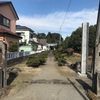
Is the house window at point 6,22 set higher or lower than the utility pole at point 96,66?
higher

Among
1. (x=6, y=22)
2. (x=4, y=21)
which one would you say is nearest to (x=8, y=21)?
(x=6, y=22)

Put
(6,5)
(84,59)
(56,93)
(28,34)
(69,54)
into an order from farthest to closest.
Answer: (28,34) → (69,54) → (6,5) → (84,59) → (56,93)

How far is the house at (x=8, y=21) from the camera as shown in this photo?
23.4m

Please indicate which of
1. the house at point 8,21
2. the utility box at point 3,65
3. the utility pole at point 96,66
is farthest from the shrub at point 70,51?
the utility box at point 3,65

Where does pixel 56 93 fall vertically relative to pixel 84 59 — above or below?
below

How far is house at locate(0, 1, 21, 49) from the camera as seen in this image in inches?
923

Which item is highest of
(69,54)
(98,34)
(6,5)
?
(6,5)

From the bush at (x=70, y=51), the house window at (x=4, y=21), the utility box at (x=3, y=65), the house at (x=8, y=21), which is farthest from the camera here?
the bush at (x=70, y=51)

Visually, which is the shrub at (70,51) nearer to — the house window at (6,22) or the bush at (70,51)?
the bush at (70,51)

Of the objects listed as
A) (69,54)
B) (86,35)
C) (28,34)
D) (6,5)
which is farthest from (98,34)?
Result: (28,34)

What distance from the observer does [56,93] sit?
23.7 feet

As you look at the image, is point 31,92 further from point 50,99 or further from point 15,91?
point 50,99

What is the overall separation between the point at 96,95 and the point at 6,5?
23425 millimetres

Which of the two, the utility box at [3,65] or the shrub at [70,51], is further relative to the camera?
the shrub at [70,51]
